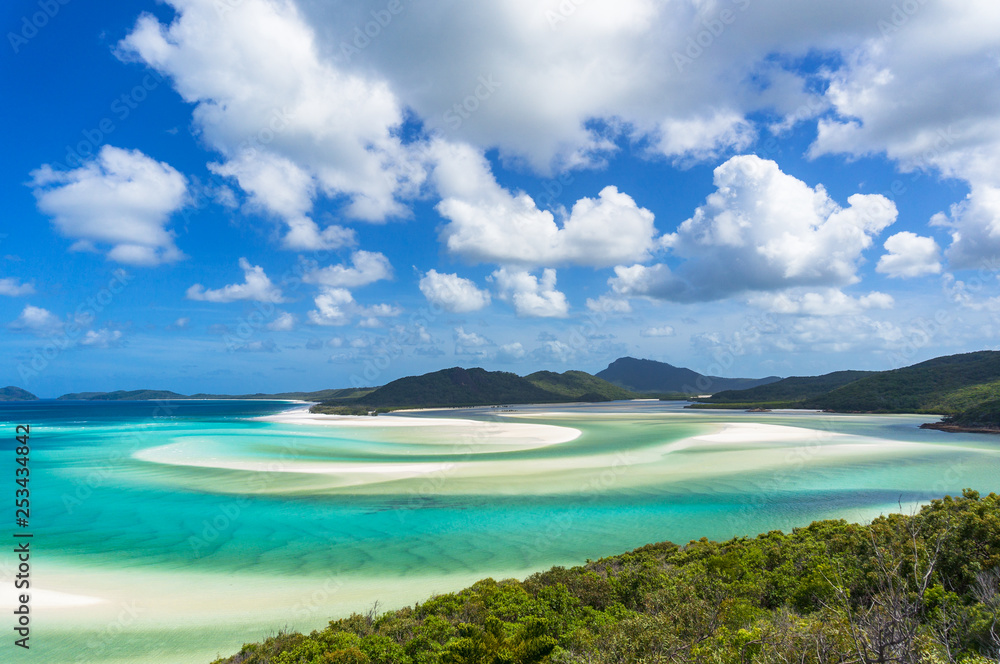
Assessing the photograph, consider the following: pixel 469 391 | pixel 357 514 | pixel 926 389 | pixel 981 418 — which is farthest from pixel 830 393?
pixel 357 514

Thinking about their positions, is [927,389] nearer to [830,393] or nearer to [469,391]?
[830,393]

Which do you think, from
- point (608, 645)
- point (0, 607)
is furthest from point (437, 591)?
point (0, 607)

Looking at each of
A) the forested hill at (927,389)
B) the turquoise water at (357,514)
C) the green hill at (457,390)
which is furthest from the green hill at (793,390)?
the turquoise water at (357,514)

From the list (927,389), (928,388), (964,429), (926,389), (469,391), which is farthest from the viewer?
(469,391)

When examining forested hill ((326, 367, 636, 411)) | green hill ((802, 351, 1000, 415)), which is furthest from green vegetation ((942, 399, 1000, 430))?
forested hill ((326, 367, 636, 411))

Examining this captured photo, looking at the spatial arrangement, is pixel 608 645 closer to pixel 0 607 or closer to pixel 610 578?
pixel 610 578

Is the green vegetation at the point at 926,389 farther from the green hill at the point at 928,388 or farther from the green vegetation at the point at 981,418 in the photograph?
the green vegetation at the point at 981,418
